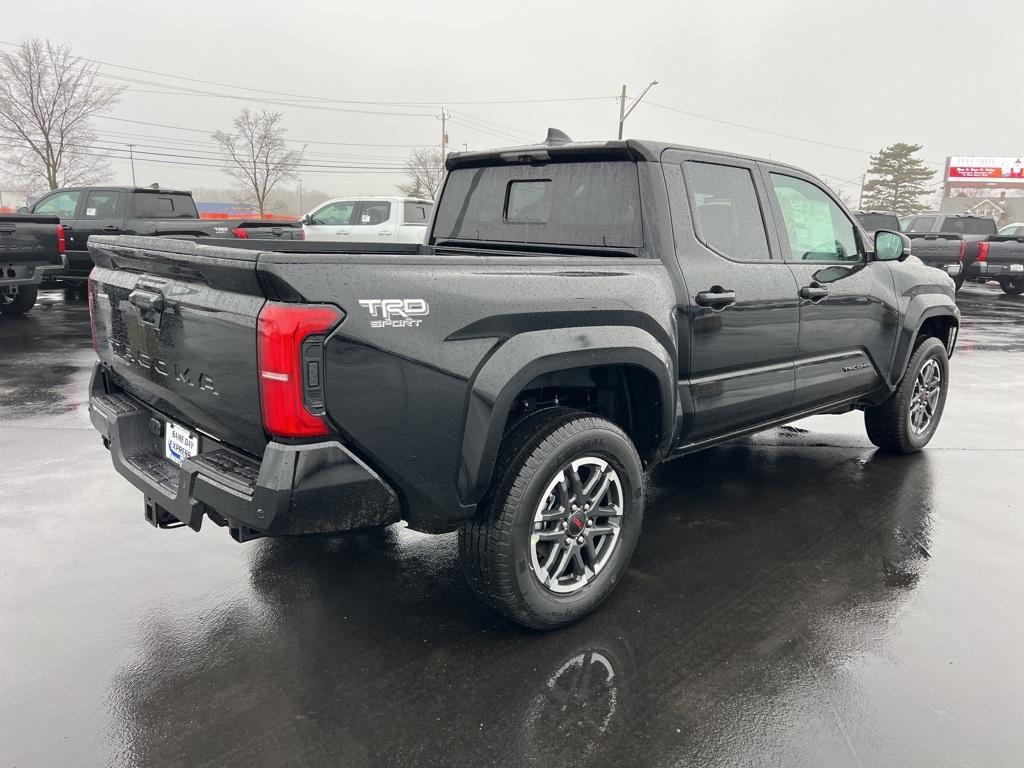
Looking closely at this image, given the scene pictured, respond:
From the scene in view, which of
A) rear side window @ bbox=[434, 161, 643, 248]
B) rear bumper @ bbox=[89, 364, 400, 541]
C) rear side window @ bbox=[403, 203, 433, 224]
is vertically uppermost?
rear side window @ bbox=[403, 203, 433, 224]

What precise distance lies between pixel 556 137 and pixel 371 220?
1245 cm

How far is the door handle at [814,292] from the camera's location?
12.8ft

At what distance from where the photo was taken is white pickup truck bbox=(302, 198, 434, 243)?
49.9 feet

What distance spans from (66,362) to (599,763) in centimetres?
770

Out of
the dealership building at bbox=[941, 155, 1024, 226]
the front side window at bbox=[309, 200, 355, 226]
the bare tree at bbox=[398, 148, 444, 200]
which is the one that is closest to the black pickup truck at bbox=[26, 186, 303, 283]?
the front side window at bbox=[309, 200, 355, 226]

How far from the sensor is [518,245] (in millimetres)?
3725

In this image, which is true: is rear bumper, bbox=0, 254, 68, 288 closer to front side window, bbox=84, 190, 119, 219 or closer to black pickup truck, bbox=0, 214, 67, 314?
black pickup truck, bbox=0, 214, 67, 314

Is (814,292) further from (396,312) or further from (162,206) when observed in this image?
(162,206)

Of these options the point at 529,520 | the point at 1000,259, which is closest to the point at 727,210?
the point at 529,520

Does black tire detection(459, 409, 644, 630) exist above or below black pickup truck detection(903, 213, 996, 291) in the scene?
below

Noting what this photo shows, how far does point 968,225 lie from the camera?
63.5 feet

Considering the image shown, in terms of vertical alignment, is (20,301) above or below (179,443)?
below

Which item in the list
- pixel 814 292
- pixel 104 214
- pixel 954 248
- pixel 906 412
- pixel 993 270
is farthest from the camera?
pixel 993 270

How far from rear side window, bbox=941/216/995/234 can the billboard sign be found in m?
71.1
